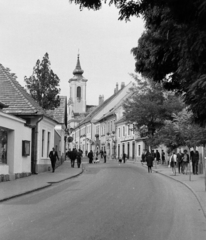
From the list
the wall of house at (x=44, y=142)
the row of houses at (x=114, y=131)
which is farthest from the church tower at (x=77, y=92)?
the wall of house at (x=44, y=142)

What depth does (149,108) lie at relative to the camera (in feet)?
146

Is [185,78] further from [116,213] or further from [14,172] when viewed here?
[14,172]

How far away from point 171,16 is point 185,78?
159 centimetres

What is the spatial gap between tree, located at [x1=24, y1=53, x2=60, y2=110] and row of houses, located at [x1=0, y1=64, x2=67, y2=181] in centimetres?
373

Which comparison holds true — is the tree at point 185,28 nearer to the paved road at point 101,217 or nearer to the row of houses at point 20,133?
the paved road at point 101,217

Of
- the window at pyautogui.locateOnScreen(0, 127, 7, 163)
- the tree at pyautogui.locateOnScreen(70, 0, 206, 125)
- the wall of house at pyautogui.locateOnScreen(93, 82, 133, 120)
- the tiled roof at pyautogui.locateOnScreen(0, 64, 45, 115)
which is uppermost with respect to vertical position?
the wall of house at pyautogui.locateOnScreen(93, 82, 133, 120)

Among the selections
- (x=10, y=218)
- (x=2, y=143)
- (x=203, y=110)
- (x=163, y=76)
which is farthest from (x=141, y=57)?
(x=2, y=143)

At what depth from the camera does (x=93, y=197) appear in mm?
15164

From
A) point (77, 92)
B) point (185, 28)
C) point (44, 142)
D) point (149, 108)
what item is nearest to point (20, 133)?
point (44, 142)

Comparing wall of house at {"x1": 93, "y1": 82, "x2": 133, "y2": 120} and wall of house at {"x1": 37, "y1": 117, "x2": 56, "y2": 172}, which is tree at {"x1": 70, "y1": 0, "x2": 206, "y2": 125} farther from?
wall of house at {"x1": 93, "y1": 82, "x2": 133, "y2": 120}

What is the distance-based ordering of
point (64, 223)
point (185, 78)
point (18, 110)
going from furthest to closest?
point (18, 110), point (64, 223), point (185, 78)

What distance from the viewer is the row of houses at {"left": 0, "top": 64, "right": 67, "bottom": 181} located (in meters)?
23.3

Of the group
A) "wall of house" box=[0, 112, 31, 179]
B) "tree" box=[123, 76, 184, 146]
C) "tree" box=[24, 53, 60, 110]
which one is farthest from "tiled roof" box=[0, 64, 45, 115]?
"tree" box=[123, 76, 184, 146]

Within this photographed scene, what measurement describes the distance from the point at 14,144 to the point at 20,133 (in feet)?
4.03
